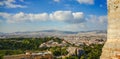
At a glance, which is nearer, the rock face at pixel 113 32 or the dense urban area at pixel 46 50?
the rock face at pixel 113 32

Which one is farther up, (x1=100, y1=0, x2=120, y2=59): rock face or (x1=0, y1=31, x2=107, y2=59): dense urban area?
(x1=100, y1=0, x2=120, y2=59): rock face

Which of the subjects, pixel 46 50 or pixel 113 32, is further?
pixel 46 50

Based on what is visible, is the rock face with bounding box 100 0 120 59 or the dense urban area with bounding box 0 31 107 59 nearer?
the rock face with bounding box 100 0 120 59

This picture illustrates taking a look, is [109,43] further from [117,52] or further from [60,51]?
[60,51]

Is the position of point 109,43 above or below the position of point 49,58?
above

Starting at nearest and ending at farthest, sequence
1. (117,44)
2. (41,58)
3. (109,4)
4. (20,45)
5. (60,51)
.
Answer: (117,44)
(109,4)
(41,58)
(60,51)
(20,45)

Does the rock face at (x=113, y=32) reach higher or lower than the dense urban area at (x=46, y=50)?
higher

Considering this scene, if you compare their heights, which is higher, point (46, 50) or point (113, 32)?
point (113, 32)

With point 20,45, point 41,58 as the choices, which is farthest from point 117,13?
point 20,45
